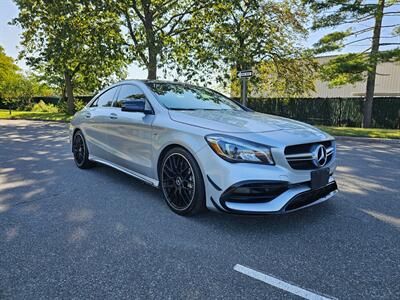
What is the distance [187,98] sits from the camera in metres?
4.04

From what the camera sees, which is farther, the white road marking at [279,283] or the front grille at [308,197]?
the front grille at [308,197]

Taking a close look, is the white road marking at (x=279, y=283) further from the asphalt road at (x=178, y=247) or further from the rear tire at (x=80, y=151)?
the rear tire at (x=80, y=151)

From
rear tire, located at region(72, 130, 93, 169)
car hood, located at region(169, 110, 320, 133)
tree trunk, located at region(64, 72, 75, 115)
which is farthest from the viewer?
tree trunk, located at region(64, 72, 75, 115)

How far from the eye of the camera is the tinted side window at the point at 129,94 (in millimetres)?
4025

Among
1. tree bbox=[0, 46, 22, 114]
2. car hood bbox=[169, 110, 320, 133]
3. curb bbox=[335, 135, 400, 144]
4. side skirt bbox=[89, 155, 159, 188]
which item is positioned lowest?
curb bbox=[335, 135, 400, 144]

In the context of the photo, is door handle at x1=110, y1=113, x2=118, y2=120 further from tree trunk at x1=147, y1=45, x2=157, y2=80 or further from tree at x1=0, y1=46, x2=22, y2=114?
tree at x1=0, y1=46, x2=22, y2=114

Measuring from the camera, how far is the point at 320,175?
2.91 m

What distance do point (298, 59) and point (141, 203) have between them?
17049mm

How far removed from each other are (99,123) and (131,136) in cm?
109

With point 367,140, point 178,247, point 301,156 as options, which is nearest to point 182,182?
point 178,247

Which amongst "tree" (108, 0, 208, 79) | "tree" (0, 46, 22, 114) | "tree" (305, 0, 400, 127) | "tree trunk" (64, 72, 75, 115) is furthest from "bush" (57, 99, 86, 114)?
"tree" (305, 0, 400, 127)

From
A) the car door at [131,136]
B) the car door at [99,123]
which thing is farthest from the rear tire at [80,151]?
the car door at [131,136]

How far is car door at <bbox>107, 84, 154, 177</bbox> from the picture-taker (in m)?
3.68

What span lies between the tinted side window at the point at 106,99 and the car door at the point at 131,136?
21 cm
